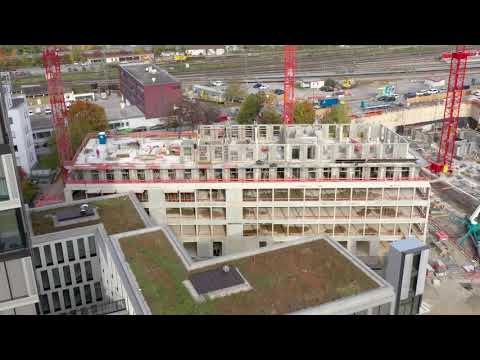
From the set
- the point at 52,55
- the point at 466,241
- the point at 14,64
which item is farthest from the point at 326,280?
the point at 14,64

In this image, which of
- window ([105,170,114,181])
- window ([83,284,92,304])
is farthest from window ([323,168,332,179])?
window ([83,284,92,304])

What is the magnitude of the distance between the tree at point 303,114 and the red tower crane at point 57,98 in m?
30.9

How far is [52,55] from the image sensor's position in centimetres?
4666

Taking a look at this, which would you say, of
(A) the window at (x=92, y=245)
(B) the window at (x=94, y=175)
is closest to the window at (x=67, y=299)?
(A) the window at (x=92, y=245)

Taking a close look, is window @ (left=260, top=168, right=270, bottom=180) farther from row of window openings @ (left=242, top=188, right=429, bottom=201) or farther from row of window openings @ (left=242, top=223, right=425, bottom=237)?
row of window openings @ (left=242, top=223, right=425, bottom=237)

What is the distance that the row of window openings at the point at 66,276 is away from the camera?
92.6 ft

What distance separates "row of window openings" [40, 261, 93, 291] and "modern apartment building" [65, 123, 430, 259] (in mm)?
10053

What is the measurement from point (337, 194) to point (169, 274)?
1900cm

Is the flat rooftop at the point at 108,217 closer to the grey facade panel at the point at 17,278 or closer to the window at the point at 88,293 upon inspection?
the window at the point at 88,293

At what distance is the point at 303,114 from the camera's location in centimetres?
6550

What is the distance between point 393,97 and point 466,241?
49379 millimetres

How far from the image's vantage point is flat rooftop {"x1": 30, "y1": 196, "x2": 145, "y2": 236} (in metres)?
29.3

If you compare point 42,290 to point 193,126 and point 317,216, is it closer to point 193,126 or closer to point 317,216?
point 317,216

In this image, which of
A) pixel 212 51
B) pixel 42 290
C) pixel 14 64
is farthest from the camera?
pixel 212 51
